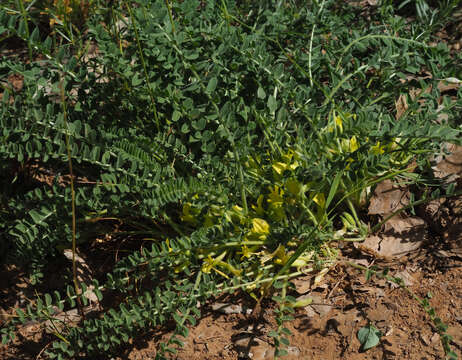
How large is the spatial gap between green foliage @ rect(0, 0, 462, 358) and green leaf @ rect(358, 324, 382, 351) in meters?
0.26

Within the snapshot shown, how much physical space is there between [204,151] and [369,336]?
870 mm

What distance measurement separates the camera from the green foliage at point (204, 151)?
75.2 inches

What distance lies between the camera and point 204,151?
2.01m

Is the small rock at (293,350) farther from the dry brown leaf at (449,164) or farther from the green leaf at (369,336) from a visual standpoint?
the dry brown leaf at (449,164)

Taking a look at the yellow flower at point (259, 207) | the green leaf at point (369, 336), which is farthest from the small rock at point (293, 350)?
the yellow flower at point (259, 207)

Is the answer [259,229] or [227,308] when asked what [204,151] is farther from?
[227,308]

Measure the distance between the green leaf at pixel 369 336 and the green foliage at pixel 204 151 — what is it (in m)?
0.26

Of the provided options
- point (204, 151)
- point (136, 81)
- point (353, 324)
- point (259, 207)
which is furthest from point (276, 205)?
point (136, 81)

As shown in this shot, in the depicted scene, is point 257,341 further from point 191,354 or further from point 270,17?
point 270,17

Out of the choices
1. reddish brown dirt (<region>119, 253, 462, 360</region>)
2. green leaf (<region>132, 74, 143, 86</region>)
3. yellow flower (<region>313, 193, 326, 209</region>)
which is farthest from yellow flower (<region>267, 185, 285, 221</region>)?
green leaf (<region>132, 74, 143, 86</region>)

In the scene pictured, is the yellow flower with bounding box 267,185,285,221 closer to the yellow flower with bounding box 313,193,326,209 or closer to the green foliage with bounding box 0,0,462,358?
the green foliage with bounding box 0,0,462,358

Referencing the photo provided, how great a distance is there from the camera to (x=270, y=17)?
2.32m

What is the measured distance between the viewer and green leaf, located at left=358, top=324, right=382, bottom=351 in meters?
1.87

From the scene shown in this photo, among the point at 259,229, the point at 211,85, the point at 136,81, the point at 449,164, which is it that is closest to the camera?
the point at 211,85
